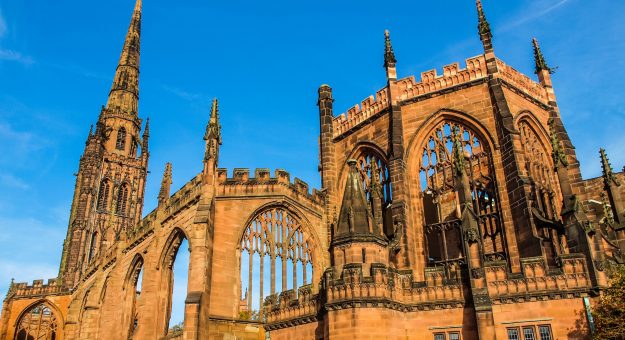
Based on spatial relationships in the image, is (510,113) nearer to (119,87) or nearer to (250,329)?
(250,329)

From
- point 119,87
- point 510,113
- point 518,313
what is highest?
point 119,87

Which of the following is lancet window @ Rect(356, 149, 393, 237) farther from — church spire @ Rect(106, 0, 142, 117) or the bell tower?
church spire @ Rect(106, 0, 142, 117)

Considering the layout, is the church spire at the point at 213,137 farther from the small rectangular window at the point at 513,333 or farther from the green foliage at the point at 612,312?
the green foliage at the point at 612,312

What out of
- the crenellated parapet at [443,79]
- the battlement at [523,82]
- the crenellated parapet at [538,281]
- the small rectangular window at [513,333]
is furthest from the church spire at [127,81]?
the small rectangular window at [513,333]

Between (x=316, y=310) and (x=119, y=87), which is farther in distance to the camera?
(x=119, y=87)

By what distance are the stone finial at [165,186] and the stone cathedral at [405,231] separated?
124mm

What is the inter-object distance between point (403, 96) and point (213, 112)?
953 cm

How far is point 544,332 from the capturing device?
17812 mm

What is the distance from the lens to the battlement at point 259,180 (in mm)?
25953

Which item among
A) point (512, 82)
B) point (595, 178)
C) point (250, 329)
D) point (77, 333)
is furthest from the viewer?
point (77, 333)

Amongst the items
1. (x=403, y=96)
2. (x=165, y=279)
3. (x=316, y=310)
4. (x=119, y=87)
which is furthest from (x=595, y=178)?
(x=119, y=87)

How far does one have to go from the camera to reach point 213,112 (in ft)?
91.0

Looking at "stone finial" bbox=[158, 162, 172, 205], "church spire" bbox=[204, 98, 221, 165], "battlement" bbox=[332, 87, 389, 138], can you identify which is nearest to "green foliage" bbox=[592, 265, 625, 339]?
"battlement" bbox=[332, 87, 389, 138]

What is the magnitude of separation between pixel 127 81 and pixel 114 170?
12742 mm
